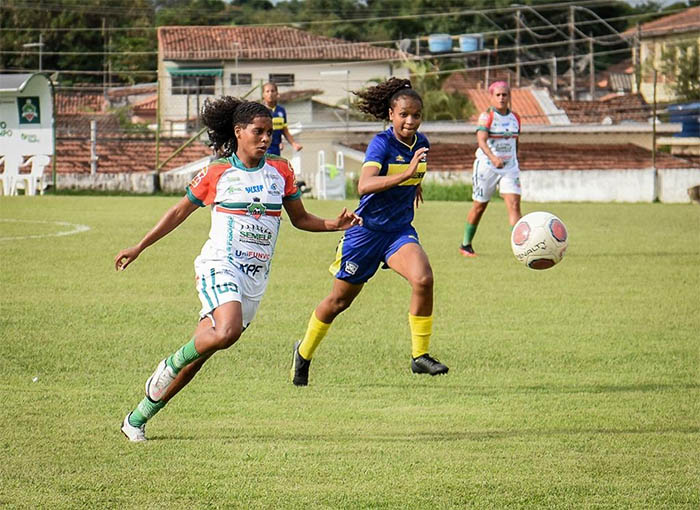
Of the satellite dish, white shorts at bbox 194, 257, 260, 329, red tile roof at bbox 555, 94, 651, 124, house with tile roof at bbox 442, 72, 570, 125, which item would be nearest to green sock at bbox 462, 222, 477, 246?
white shorts at bbox 194, 257, 260, 329

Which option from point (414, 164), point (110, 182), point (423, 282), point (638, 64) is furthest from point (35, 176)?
point (638, 64)

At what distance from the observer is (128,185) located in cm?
2912

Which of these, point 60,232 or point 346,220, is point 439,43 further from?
point 346,220

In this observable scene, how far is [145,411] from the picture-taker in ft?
20.8

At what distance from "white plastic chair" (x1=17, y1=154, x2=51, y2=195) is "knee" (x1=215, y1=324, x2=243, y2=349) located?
23123 mm

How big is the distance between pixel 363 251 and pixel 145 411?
7.49 feet

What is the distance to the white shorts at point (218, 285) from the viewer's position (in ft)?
20.5

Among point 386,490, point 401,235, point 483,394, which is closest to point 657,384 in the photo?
point 483,394

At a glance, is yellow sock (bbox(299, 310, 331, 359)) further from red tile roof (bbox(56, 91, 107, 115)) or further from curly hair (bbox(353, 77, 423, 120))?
red tile roof (bbox(56, 91, 107, 115))

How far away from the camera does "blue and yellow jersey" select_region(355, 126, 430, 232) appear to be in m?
8.14

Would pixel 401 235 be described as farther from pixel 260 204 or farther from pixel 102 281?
pixel 102 281

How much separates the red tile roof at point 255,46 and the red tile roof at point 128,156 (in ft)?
72.6

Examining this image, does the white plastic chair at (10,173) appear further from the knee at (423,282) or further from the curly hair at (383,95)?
the knee at (423,282)

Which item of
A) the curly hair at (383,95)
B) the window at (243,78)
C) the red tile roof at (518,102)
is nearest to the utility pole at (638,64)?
the red tile roof at (518,102)
